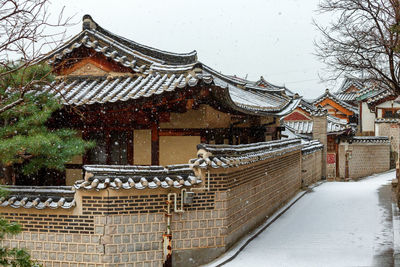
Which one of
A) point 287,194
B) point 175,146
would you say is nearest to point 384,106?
point 287,194

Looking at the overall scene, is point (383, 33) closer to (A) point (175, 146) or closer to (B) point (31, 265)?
(A) point (175, 146)

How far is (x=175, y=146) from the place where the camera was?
11.8 metres

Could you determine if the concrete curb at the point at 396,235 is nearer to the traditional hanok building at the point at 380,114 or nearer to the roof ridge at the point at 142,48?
the roof ridge at the point at 142,48

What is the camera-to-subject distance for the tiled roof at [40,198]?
9070 mm

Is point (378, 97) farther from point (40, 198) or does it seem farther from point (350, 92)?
point (40, 198)

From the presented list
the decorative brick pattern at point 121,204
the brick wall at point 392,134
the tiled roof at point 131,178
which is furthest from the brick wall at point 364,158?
the decorative brick pattern at point 121,204

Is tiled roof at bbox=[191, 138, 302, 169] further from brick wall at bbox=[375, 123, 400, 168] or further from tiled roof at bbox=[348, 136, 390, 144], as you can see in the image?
brick wall at bbox=[375, 123, 400, 168]

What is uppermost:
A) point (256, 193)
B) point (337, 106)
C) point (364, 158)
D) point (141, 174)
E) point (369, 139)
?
point (337, 106)

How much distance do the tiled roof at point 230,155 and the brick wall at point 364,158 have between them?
15.8 meters

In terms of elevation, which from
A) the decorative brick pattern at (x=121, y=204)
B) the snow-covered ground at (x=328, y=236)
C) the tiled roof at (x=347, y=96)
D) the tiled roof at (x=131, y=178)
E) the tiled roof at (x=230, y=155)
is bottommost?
the snow-covered ground at (x=328, y=236)

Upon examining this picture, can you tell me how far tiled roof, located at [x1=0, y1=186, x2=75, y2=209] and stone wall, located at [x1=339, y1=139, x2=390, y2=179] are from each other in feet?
74.7

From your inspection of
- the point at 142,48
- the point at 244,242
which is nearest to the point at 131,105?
the point at 244,242

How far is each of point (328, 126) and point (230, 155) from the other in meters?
20.0

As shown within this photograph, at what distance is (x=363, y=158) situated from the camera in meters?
29.8
